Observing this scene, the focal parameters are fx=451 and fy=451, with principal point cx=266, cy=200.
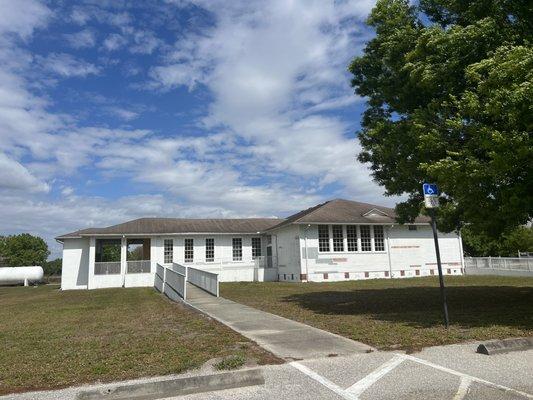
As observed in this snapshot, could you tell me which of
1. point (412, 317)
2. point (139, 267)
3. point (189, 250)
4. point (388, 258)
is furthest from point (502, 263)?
point (139, 267)

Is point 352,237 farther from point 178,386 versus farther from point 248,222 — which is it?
point 178,386

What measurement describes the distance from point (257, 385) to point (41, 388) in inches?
105

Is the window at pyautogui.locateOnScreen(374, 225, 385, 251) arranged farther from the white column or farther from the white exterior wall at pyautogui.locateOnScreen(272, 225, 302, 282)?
the white column

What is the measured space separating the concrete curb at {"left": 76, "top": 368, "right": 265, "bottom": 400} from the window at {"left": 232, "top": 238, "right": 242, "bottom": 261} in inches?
1119

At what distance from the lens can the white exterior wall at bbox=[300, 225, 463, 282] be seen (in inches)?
1158

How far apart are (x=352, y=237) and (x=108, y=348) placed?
2422 centimetres

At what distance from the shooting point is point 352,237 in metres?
30.8

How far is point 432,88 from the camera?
1088cm

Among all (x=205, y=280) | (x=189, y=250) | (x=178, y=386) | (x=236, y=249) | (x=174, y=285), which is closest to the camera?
(x=178, y=386)

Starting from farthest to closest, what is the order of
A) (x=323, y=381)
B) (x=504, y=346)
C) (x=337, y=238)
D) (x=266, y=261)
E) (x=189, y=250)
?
(x=266, y=261), (x=189, y=250), (x=337, y=238), (x=504, y=346), (x=323, y=381)

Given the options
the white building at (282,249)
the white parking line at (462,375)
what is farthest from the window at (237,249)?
the white parking line at (462,375)

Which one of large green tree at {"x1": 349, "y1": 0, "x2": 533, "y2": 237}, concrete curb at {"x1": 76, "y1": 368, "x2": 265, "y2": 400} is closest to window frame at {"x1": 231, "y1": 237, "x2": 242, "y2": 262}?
large green tree at {"x1": 349, "y1": 0, "x2": 533, "y2": 237}

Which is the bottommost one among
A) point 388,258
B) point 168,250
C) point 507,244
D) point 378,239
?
point 388,258

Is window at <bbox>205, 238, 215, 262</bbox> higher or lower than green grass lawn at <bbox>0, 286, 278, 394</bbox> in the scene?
higher
